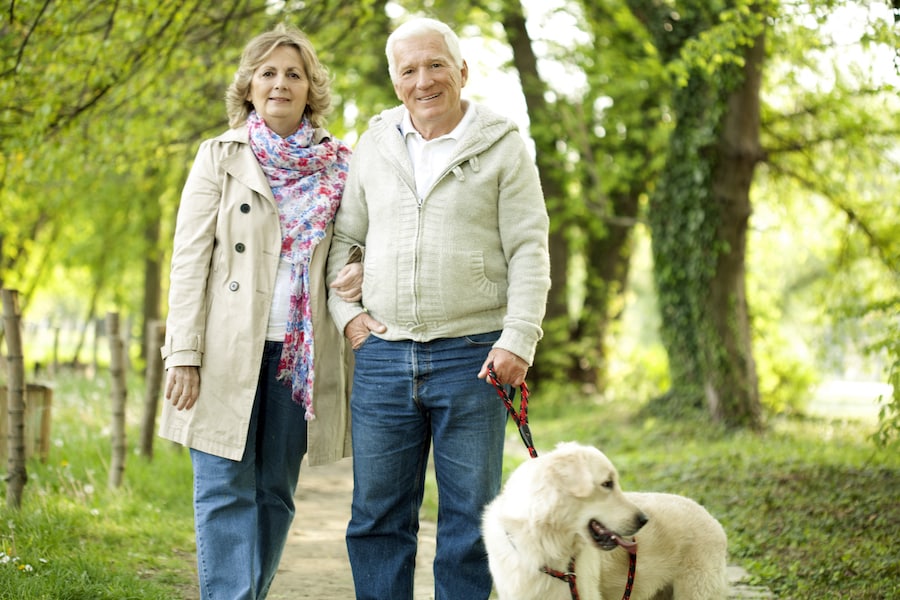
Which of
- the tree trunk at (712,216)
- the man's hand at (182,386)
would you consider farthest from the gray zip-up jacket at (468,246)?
the tree trunk at (712,216)

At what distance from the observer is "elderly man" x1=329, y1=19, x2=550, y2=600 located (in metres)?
3.25

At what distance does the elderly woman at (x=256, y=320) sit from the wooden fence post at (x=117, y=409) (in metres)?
2.75

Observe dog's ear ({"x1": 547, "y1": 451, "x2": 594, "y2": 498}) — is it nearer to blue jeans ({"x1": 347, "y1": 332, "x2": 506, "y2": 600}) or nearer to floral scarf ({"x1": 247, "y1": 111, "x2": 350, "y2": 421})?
blue jeans ({"x1": 347, "y1": 332, "x2": 506, "y2": 600})

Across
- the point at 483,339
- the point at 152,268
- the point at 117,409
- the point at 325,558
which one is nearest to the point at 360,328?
the point at 483,339

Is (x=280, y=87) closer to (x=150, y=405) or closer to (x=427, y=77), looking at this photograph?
(x=427, y=77)

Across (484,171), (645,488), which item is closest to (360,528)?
(484,171)

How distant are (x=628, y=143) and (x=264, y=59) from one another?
1101 centimetres

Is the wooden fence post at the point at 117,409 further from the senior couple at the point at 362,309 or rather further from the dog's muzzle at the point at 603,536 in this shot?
the dog's muzzle at the point at 603,536

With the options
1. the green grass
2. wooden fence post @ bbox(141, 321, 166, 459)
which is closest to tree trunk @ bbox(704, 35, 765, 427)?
the green grass

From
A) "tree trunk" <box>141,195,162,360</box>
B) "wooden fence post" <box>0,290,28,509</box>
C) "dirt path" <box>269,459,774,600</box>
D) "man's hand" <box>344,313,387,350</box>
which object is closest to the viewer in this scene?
"man's hand" <box>344,313,387,350</box>

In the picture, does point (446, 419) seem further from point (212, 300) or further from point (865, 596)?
point (865, 596)

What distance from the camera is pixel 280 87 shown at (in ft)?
11.6

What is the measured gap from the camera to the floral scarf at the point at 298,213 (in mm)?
3494

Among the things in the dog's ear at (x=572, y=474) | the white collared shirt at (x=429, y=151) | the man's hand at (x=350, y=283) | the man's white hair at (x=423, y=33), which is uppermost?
the man's white hair at (x=423, y=33)
